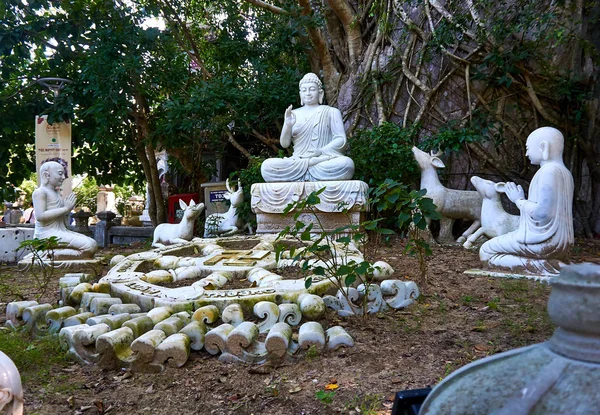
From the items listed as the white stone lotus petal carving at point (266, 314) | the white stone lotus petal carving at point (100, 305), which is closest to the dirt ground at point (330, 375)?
the white stone lotus petal carving at point (266, 314)

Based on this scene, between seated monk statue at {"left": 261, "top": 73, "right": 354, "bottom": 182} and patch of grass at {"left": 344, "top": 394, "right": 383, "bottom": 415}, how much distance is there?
4281 mm

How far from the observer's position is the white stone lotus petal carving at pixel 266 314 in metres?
2.64

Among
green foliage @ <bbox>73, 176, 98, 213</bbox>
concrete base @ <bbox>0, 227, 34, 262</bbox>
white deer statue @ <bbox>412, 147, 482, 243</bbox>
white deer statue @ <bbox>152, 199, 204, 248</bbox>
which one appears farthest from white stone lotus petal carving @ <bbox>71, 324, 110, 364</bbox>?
green foliage @ <bbox>73, 176, 98, 213</bbox>

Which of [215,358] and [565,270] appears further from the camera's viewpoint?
[215,358]

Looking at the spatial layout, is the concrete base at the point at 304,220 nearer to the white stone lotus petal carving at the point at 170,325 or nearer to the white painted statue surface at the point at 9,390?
the white stone lotus petal carving at the point at 170,325

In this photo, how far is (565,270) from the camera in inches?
22.7

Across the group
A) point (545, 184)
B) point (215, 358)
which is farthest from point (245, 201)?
point (215, 358)

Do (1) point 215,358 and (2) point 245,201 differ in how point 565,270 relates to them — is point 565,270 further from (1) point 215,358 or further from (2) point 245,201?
(2) point 245,201

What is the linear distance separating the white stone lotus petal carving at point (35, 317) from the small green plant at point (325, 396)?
1880 millimetres

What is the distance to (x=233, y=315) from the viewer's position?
8.87 ft

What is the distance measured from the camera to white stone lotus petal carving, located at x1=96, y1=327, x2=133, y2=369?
2.34 metres

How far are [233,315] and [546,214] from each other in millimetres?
2736

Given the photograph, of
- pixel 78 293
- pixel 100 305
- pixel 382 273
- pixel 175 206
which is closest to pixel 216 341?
pixel 100 305

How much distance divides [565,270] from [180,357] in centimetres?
209
